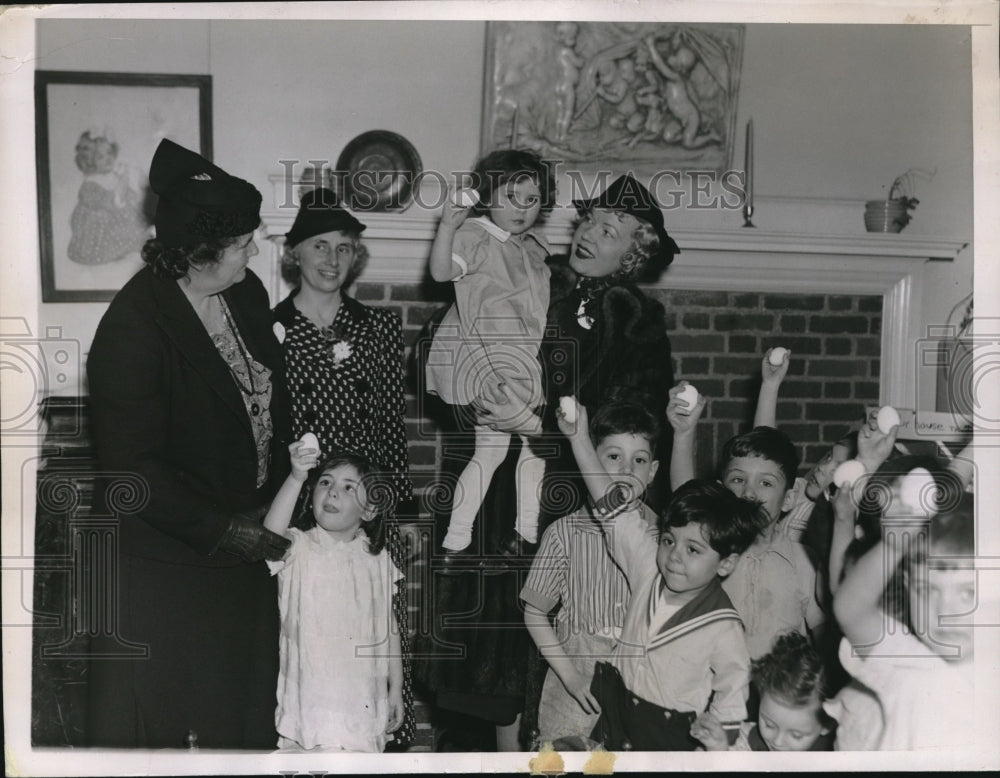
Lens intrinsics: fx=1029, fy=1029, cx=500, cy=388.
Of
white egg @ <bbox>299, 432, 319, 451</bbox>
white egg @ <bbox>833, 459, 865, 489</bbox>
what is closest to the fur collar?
white egg @ <bbox>833, 459, 865, 489</bbox>

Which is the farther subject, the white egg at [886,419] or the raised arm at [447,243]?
the white egg at [886,419]

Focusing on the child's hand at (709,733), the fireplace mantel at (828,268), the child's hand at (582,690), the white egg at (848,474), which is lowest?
the child's hand at (709,733)

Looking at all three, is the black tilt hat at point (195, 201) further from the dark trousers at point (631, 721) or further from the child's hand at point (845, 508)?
the child's hand at point (845, 508)

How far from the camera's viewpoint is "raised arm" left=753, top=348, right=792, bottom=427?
8.87 ft

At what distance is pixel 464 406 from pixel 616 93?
2.91 ft

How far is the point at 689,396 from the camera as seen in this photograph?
8.66 feet

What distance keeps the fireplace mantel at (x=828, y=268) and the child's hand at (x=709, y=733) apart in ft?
3.11

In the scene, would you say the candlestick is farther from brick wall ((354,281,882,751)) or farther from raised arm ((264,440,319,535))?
raised arm ((264,440,319,535))

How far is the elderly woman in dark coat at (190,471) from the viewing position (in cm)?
245

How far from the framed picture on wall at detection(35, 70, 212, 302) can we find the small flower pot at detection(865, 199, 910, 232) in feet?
5.59

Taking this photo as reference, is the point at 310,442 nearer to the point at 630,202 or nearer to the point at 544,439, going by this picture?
the point at 544,439

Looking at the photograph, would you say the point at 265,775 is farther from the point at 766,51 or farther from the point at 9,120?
the point at 766,51

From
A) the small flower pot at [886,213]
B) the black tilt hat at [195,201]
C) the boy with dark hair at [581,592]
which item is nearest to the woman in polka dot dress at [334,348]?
the black tilt hat at [195,201]

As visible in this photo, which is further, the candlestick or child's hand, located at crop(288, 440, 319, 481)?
the candlestick
